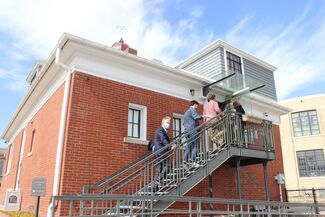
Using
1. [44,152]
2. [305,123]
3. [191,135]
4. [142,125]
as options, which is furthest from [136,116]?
[305,123]

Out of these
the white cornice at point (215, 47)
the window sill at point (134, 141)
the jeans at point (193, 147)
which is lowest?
the jeans at point (193, 147)

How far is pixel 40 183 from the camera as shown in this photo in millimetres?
6340

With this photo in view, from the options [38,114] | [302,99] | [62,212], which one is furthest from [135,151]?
[302,99]

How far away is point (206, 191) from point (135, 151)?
2943 millimetres

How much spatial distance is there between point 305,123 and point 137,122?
24.3 m

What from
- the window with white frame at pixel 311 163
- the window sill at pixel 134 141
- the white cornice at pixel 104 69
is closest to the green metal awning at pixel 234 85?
the white cornice at pixel 104 69

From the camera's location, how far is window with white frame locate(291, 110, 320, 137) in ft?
89.1

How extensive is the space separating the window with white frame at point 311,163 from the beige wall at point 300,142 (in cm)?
35

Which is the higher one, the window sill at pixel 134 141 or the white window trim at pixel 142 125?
the white window trim at pixel 142 125

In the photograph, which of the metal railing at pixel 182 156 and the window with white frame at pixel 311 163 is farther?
the window with white frame at pixel 311 163

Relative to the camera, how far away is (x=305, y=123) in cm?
2789

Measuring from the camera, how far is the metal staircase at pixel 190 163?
21.4 feet

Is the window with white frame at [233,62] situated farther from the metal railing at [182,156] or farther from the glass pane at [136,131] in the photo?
the glass pane at [136,131]

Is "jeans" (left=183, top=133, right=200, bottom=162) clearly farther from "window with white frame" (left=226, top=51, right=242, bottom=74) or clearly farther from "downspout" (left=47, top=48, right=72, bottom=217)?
"window with white frame" (left=226, top=51, right=242, bottom=74)
